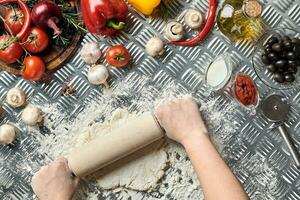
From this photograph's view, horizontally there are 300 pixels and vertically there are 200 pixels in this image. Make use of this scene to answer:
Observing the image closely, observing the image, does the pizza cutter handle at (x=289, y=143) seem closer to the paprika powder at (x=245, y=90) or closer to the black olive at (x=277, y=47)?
the paprika powder at (x=245, y=90)

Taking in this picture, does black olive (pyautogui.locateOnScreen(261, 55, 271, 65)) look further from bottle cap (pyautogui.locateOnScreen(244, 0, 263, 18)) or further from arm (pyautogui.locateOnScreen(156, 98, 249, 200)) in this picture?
arm (pyautogui.locateOnScreen(156, 98, 249, 200))

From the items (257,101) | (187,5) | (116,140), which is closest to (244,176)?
(257,101)

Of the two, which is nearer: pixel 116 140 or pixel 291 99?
pixel 116 140

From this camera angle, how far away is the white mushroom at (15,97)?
1.72m

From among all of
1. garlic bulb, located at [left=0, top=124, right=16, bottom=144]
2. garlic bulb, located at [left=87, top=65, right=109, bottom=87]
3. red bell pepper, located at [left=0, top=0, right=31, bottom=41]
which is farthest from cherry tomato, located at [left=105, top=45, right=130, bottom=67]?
garlic bulb, located at [left=0, top=124, right=16, bottom=144]

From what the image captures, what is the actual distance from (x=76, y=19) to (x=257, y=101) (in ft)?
2.02

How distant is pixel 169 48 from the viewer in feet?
5.74

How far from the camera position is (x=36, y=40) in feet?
5.39

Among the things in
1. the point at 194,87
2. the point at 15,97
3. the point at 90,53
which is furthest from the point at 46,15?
the point at 194,87

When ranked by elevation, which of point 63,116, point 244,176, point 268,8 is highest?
point 268,8

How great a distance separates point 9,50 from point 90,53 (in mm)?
241

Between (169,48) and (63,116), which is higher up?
Answer: (169,48)

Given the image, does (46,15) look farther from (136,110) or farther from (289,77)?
(289,77)

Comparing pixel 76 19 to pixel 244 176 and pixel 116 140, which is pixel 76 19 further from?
pixel 244 176
